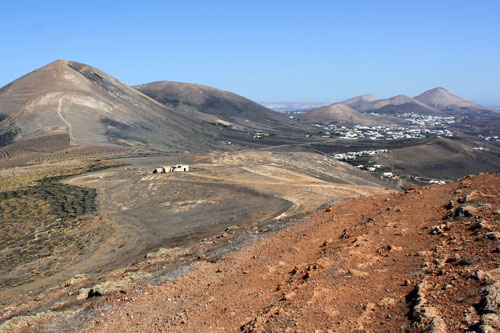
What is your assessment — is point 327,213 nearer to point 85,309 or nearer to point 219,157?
point 85,309

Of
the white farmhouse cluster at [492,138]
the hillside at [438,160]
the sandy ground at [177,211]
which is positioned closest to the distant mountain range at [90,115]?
the sandy ground at [177,211]

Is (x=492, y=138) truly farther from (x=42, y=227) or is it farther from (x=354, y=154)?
(x=42, y=227)

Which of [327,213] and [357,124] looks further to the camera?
[357,124]

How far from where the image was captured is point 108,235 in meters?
21.7

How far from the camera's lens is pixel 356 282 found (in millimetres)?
8945

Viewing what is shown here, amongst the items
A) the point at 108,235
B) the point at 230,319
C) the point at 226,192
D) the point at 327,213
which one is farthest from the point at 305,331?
the point at 226,192

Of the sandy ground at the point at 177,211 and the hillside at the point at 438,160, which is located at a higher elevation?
the sandy ground at the point at 177,211

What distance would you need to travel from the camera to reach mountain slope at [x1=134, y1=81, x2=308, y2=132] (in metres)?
139

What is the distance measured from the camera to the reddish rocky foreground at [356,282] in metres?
7.30

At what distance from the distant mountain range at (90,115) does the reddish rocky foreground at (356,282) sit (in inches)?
2190

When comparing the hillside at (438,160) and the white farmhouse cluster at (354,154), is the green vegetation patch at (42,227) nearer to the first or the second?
the hillside at (438,160)

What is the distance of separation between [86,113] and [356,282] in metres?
78.7

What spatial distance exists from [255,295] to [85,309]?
180 inches

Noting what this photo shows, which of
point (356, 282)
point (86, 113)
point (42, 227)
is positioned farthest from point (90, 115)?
point (356, 282)
